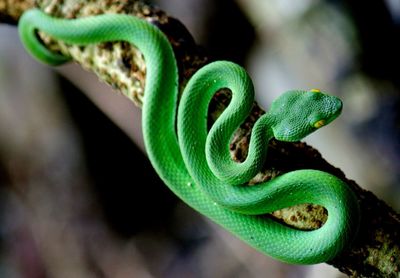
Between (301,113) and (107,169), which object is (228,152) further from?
(107,169)

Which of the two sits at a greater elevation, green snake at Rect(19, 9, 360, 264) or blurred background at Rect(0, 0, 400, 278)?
green snake at Rect(19, 9, 360, 264)

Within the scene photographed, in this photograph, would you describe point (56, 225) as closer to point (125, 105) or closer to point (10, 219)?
point (10, 219)

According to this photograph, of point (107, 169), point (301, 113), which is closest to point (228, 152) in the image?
point (301, 113)

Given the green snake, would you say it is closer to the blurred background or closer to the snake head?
the snake head

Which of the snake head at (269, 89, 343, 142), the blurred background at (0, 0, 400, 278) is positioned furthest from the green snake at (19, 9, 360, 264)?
the blurred background at (0, 0, 400, 278)

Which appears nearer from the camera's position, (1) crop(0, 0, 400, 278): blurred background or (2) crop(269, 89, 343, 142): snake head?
(2) crop(269, 89, 343, 142): snake head

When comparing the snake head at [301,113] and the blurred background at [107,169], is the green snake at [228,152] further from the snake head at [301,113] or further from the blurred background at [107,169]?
the blurred background at [107,169]
